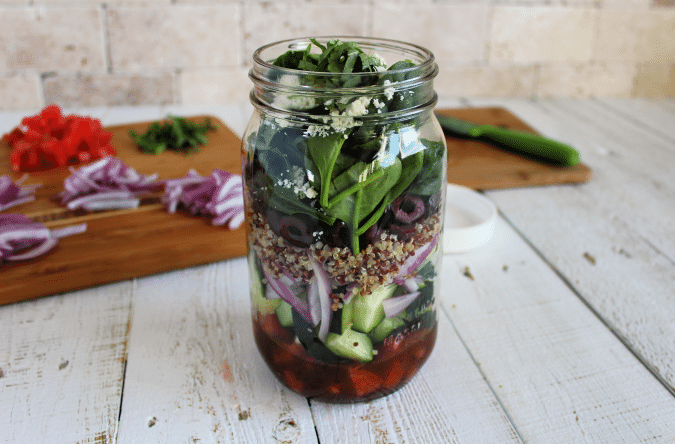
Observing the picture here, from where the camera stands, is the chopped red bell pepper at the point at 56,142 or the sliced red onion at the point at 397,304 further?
the chopped red bell pepper at the point at 56,142

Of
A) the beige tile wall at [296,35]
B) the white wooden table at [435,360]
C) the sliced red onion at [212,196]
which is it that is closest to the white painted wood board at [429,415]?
the white wooden table at [435,360]

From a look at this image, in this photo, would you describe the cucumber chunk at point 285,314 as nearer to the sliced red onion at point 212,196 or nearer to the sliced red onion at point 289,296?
the sliced red onion at point 289,296

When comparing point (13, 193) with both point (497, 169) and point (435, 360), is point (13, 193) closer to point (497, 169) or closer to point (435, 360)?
point (435, 360)

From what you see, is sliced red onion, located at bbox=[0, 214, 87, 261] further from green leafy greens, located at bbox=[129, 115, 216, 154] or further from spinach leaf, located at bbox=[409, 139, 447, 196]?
spinach leaf, located at bbox=[409, 139, 447, 196]

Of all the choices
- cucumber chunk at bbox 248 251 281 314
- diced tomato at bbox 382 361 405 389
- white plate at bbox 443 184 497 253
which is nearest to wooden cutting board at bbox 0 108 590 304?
white plate at bbox 443 184 497 253

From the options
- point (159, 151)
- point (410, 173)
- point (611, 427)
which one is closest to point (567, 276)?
point (611, 427)

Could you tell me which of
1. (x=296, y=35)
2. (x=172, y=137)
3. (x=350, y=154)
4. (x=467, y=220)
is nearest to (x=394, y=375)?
(x=350, y=154)

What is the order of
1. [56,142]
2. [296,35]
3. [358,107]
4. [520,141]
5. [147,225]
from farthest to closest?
[296,35] → [520,141] → [56,142] → [147,225] → [358,107]
